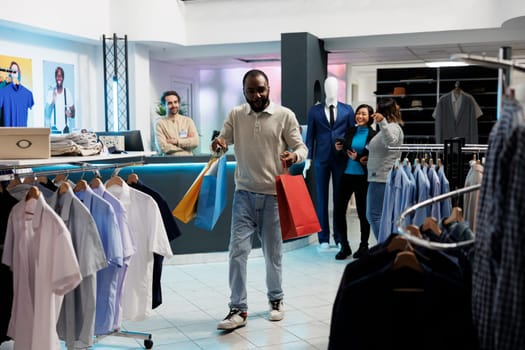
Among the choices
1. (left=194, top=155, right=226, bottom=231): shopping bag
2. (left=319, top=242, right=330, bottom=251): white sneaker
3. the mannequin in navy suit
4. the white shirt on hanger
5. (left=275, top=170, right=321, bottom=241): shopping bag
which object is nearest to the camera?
the white shirt on hanger

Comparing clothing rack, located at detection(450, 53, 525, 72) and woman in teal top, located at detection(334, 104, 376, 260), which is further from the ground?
clothing rack, located at detection(450, 53, 525, 72)

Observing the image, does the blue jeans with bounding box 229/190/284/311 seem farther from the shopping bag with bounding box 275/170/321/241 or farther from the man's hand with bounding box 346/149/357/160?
the man's hand with bounding box 346/149/357/160

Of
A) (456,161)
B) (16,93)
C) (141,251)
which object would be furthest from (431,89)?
(141,251)

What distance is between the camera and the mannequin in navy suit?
7.25 metres

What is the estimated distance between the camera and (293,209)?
4148 mm

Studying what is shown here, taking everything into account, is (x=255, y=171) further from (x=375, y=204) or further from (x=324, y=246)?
(x=324, y=246)

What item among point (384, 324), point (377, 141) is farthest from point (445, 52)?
point (384, 324)

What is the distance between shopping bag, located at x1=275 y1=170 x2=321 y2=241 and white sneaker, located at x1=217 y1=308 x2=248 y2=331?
693 mm

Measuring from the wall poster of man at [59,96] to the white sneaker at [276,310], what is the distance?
5.18 m

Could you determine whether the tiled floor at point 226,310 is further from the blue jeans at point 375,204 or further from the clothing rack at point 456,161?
the clothing rack at point 456,161

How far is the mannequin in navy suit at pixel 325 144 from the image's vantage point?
725 centimetres

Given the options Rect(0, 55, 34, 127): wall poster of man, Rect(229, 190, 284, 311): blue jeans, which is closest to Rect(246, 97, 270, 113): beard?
Rect(229, 190, 284, 311): blue jeans

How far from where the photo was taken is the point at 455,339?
5.98 feet

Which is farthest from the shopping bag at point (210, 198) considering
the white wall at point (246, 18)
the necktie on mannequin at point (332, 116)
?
the white wall at point (246, 18)
